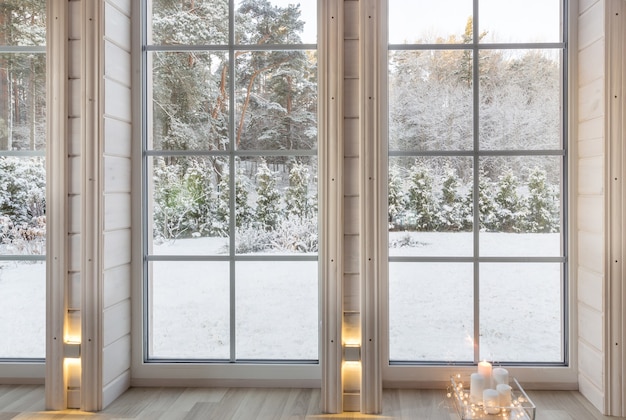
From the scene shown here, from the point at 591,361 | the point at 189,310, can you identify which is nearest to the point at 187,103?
the point at 189,310

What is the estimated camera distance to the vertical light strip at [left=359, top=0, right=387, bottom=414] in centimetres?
255

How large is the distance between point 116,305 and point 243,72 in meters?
1.58

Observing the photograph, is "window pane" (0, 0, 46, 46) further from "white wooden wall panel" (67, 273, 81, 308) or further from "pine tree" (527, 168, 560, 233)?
"pine tree" (527, 168, 560, 233)

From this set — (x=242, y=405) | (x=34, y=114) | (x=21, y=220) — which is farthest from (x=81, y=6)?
(x=242, y=405)

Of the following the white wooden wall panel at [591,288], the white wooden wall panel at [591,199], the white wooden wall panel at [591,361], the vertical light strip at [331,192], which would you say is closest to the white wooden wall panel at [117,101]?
the vertical light strip at [331,192]

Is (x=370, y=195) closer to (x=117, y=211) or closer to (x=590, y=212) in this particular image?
(x=590, y=212)

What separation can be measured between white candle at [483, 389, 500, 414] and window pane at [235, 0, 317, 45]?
219 cm

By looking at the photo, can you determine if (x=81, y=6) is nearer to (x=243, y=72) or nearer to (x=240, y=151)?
(x=243, y=72)

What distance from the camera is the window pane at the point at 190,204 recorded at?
2945 mm

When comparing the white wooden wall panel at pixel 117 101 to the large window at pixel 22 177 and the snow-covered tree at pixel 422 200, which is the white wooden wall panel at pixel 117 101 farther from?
the snow-covered tree at pixel 422 200

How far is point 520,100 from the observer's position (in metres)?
2.86

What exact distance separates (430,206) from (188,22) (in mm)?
1860

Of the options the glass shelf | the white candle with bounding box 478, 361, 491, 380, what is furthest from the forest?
the glass shelf

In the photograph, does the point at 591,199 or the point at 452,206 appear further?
the point at 452,206
